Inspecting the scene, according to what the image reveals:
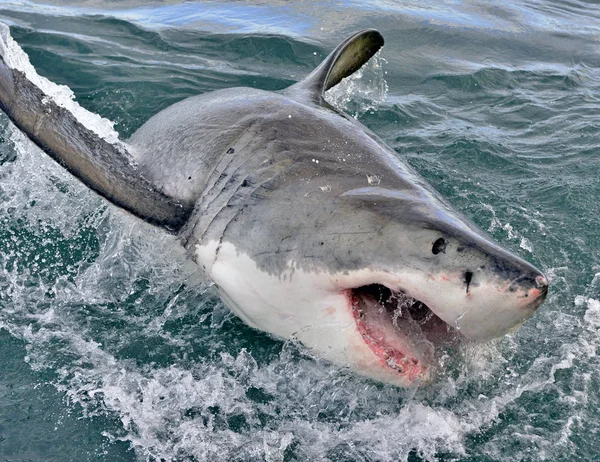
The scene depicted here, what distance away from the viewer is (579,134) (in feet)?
23.5

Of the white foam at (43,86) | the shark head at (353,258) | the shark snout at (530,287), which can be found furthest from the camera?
the white foam at (43,86)

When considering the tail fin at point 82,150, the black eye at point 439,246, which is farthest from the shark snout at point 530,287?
the tail fin at point 82,150

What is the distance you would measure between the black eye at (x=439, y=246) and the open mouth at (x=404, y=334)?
339 mm

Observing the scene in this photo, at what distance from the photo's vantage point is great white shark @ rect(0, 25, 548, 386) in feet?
9.81

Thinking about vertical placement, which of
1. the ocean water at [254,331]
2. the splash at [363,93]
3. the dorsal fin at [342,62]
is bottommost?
the ocean water at [254,331]

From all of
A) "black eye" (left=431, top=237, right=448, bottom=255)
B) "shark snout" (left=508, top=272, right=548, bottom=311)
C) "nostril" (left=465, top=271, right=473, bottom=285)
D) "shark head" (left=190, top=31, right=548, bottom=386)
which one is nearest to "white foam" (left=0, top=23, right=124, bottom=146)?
"shark head" (left=190, top=31, right=548, bottom=386)

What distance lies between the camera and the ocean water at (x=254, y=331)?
140 inches

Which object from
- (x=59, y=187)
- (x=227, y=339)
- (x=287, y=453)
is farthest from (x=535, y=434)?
(x=59, y=187)

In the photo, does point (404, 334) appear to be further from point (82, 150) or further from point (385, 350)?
point (82, 150)

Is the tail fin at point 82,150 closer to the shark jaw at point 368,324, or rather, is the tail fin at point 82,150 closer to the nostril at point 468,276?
the shark jaw at point 368,324

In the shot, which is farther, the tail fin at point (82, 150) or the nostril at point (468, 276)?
the tail fin at point (82, 150)

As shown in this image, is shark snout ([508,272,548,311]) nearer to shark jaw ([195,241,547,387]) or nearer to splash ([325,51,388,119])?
shark jaw ([195,241,547,387])

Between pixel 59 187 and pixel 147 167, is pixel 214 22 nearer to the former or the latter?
pixel 59 187

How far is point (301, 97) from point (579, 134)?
3.43 meters
